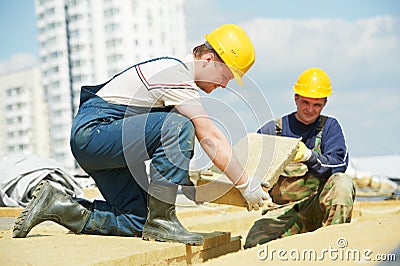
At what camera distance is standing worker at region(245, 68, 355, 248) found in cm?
437

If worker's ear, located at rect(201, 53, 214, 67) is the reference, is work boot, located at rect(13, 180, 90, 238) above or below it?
below

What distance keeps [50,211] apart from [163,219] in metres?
0.72

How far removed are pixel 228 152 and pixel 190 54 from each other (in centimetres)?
74

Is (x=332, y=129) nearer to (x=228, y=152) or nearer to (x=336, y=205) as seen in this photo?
(x=336, y=205)

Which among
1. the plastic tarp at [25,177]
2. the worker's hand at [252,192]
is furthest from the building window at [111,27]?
the worker's hand at [252,192]

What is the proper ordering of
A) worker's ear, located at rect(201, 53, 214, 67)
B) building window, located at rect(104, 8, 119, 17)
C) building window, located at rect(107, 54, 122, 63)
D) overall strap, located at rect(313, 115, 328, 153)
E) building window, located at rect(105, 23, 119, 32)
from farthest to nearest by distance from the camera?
1. building window, located at rect(104, 8, 119, 17)
2. building window, located at rect(105, 23, 119, 32)
3. building window, located at rect(107, 54, 122, 63)
4. overall strap, located at rect(313, 115, 328, 153)
5. worker's ear, located at rect(201, 53, 214, 67)

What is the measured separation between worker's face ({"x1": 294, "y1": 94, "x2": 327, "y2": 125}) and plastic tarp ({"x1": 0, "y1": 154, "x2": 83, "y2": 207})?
2.79m

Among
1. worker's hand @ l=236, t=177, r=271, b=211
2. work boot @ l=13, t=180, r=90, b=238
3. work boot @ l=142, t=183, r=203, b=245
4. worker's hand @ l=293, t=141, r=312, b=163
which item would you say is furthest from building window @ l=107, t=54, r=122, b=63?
work boot @ l=142, t=183, r=203, b=245

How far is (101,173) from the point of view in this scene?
11.6 ft

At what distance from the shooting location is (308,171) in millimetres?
4516

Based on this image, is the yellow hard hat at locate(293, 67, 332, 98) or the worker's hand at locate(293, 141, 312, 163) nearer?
the worker's hand at locate(293, 141, 312, 163)

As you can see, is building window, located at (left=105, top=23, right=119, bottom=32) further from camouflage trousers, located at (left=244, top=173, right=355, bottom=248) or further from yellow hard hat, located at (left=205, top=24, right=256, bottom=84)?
yellow hard hat, located at (left=205, top=24, right=256, bottom=84)

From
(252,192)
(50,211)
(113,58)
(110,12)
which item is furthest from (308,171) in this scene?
(110,12)

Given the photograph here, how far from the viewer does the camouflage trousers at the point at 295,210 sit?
444 cm
